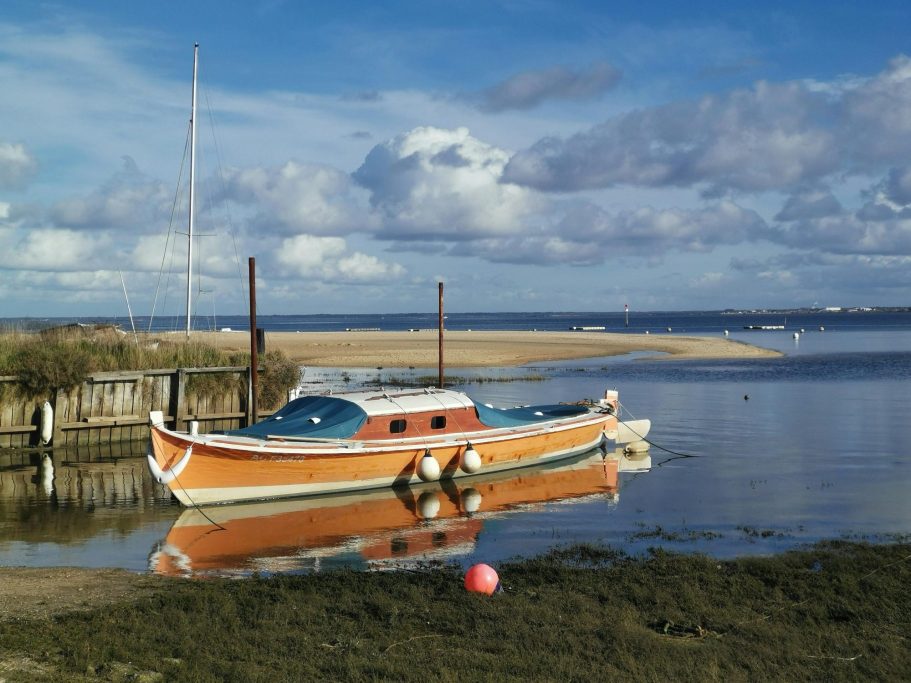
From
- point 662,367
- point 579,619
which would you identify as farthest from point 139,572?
point 662,367

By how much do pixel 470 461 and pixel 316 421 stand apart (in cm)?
384

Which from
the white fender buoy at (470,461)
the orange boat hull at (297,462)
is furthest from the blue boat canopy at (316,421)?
the white fender buoy at (470,461)

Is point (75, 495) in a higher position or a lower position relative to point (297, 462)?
lower

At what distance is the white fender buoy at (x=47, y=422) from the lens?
945 inches

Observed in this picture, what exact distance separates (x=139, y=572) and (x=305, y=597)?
130 inches

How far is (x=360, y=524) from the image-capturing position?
17125mm

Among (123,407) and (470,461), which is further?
(123,407)

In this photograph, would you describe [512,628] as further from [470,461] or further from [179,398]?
[179,398]

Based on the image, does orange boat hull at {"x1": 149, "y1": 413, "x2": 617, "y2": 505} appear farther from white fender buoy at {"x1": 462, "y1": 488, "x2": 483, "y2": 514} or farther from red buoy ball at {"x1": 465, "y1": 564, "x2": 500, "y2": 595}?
red buoy ball at {"x1": 465, "y1": 564, "x2": 500, "y2": 595}

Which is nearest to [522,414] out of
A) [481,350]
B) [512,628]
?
[512,628]

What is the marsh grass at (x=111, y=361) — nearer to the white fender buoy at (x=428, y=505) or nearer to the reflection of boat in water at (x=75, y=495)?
the reflection of boat in water at (x=75, y=495)

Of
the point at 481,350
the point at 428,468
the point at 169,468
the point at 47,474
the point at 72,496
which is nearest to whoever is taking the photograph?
the point at 169,468

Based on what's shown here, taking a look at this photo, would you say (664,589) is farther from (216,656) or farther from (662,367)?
(662,367)

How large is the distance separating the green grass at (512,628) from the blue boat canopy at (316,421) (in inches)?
298
